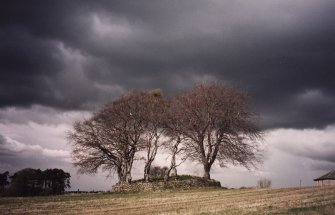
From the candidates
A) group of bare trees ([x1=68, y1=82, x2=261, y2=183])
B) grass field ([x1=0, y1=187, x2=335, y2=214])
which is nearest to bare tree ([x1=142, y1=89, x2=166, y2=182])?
group of bare trees ([x1=68, y1=82, x2=261, y2=183])

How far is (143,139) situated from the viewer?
167 feet

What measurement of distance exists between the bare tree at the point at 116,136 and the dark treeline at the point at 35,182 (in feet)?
28.0

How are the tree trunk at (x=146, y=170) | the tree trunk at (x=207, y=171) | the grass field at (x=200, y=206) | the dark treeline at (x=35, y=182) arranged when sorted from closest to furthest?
the grass field at (x=200, y=206), the tree trunk at (x=207, y=171), the tree trunk at (x=146, y=170), the dark treeline at (x=35, y=182)

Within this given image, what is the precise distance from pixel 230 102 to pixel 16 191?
116ft

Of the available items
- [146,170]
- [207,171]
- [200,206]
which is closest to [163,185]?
[146,170]

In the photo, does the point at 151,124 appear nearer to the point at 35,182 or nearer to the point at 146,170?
the point at 146,170

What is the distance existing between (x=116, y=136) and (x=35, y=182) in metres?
20.3

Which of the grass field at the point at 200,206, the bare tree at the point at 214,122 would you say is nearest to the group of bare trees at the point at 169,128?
the bare tree at the point at 214,122

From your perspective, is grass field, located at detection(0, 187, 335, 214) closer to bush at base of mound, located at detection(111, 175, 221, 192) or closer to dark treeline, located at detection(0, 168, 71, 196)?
bush at base of mound, located at detection(111, 175, 221, 192)

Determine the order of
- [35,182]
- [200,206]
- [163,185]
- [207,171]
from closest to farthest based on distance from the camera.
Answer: [200,206], [163,185], [207,171], [35,182]

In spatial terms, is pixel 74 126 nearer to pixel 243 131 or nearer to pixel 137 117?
pixel 137 117

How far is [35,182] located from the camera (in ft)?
205

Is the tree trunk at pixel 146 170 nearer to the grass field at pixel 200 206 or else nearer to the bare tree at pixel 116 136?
the bare tree at pixel 116 136

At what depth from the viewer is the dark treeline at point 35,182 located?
58525 mm
